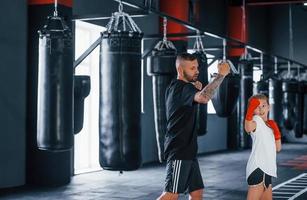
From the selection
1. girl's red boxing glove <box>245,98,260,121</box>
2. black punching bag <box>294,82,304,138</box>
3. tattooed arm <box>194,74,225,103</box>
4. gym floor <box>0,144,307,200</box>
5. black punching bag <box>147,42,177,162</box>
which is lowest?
gym floor <box>0,144,307,200</box>

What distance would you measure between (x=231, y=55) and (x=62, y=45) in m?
8.64

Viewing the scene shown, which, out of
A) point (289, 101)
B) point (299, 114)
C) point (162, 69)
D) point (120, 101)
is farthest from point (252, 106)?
point (299, 114)

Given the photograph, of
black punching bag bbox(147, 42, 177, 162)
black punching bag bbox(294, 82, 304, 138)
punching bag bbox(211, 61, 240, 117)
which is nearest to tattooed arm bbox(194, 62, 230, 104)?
black punching bag bbox(147, 42, 177, 162)

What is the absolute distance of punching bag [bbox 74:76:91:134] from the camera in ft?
18.0

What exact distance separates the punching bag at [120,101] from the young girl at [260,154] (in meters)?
0.93

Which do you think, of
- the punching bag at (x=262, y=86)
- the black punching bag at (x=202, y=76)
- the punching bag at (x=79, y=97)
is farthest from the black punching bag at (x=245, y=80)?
the punching bag at (x=79, y=97)

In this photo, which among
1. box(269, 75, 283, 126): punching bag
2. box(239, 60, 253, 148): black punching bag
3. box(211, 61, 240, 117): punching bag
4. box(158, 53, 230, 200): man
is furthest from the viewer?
box(269, 75, 283, 126): punching bag

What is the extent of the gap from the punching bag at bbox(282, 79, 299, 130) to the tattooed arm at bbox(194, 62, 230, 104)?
8.08 meters

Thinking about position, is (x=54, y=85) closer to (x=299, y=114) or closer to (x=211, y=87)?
(x=211, y=87)

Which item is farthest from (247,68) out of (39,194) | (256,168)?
(256,168)

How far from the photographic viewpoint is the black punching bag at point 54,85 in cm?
441

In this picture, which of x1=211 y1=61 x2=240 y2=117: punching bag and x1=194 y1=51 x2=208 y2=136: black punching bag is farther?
x1=211 y1=61 x2=240 y2=117: punching bag

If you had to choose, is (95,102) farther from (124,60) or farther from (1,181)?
(124,60)

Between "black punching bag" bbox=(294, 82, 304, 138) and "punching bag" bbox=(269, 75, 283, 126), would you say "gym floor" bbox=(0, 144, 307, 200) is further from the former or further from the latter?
"black punching bag" bbox=(294, 82, 304, 138)
